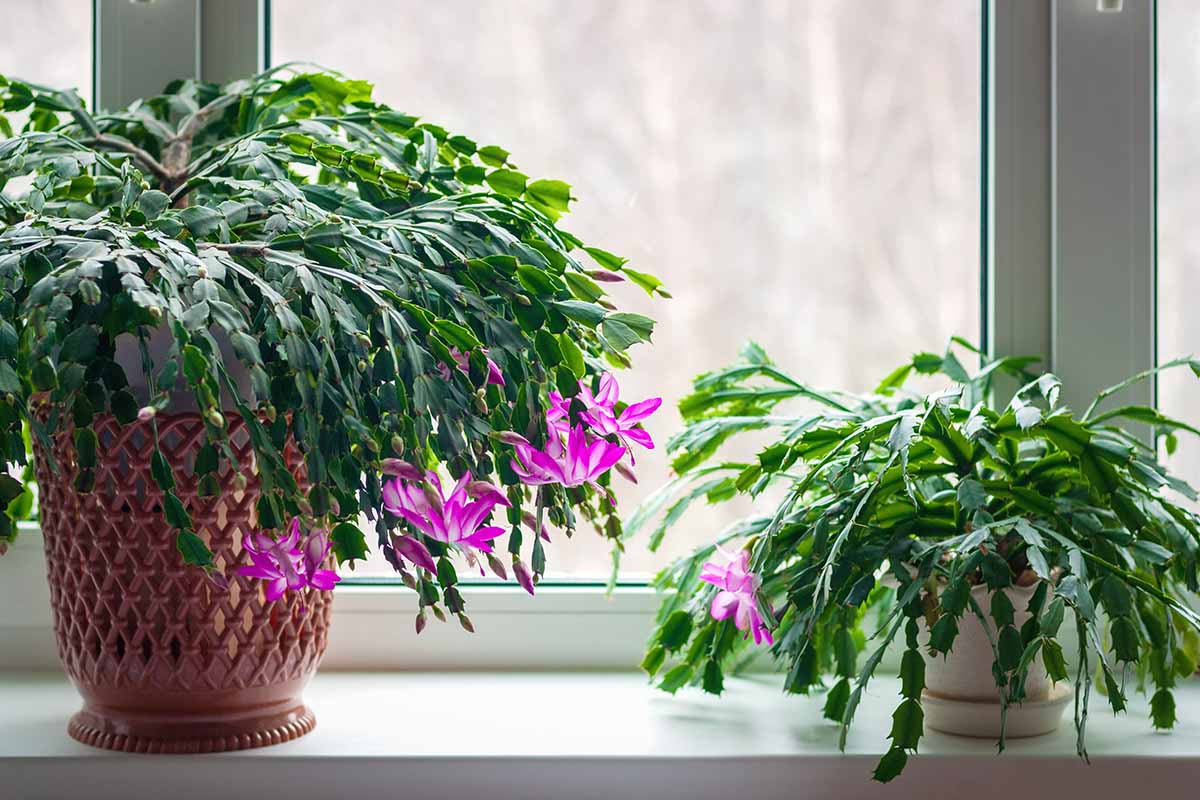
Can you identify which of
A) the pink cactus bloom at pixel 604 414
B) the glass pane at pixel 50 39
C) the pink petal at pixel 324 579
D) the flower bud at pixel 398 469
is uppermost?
the glass pane at pixel 50 39

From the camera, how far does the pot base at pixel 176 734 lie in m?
0.87

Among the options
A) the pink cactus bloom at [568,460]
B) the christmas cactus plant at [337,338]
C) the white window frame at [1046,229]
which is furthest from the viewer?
the white window frame at [1046,229]

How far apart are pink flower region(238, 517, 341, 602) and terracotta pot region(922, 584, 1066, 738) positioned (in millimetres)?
578

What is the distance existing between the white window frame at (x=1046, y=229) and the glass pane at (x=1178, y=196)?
0.05 meters

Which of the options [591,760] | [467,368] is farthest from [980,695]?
[467,368]

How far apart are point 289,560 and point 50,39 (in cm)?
85

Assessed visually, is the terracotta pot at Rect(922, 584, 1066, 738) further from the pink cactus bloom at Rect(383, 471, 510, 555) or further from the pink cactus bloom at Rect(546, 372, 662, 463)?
the pink cactus bloom at Rect(383, 471, 510, 555)

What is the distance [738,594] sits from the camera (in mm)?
939

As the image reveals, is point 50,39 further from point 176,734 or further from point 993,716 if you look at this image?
point 993,716

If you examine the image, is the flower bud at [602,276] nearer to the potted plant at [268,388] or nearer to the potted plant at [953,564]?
the potted plant at [268,388]

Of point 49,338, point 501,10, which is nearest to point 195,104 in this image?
point 501,10

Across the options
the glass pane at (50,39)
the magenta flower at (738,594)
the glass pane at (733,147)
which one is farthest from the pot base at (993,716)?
the glass pane at (50,39)

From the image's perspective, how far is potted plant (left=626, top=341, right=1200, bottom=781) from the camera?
0.81m

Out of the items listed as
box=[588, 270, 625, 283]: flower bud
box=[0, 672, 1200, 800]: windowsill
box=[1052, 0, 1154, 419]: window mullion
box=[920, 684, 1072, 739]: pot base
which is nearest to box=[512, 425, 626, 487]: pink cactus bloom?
box=[588, 270, 625, 283]: flower bud
